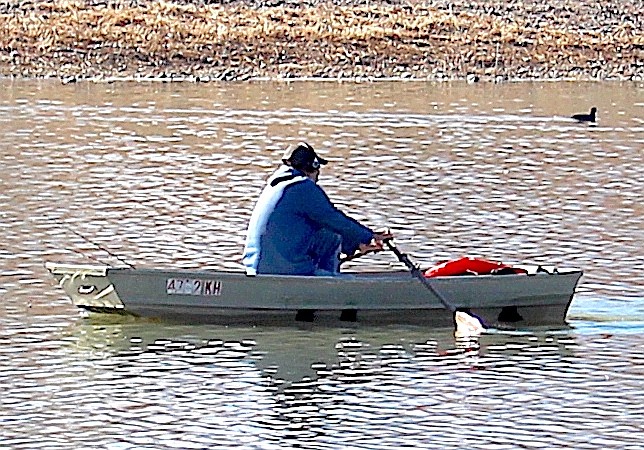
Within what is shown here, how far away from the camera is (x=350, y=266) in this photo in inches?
622

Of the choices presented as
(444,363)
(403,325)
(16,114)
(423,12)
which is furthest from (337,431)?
(423,12)

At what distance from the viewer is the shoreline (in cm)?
3841

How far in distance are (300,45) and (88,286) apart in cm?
2794

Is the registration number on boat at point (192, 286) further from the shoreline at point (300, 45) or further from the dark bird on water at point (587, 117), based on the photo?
the shoreline at point (300, 45)

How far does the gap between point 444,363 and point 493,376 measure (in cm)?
48

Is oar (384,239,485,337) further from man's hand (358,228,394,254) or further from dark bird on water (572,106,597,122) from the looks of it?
dark bird on water (572,106,597,122)

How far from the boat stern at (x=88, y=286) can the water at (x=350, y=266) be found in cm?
21

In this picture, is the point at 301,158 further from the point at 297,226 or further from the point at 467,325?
the point at 467,325

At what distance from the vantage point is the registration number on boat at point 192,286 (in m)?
12.6

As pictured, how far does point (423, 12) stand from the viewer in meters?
44.6

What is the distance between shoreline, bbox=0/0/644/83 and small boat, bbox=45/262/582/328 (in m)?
24.5

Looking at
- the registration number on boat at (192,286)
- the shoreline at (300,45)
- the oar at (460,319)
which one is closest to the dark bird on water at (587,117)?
the shoreline at (300,45)

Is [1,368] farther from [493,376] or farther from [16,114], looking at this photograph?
[16,114]

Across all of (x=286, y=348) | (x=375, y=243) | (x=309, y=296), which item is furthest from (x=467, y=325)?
(x=286, y=348)
